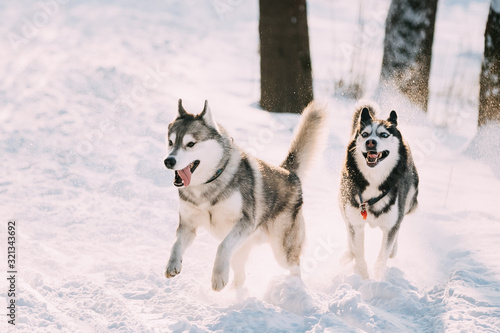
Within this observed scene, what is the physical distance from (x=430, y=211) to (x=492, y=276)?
181 cm

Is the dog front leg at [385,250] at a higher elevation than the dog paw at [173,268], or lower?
lower

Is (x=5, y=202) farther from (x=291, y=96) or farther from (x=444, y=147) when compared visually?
(x=444, y=147)

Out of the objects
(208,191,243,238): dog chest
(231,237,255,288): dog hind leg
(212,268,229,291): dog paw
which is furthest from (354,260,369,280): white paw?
(212,268,229,291): dog paw

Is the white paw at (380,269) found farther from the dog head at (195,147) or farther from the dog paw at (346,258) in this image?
the dog head at (195,147)

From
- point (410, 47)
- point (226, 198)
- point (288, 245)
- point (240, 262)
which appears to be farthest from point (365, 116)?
point (410, 47)

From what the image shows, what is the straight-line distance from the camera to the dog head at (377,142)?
12.9 feet

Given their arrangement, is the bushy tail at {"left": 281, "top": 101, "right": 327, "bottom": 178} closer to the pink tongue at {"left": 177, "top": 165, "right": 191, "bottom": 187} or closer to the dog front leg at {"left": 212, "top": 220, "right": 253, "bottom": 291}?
the dog front leg at {"left": 212, "top": 220, "right": 253, "bottom": 291}

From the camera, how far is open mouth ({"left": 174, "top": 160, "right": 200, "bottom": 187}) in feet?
10.8

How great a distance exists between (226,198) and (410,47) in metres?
5.50

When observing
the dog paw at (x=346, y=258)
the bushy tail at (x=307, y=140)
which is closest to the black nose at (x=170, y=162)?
the bushy tail at (x=307, y=140)

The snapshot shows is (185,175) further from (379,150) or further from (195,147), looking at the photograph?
(379,150)

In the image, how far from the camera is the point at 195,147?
11.2ft

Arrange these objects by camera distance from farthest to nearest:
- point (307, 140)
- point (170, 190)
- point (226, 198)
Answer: point (170, 190) → point (307, 140) → point (226, 198)

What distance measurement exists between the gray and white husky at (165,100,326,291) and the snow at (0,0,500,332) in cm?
28
